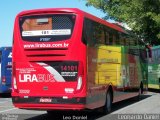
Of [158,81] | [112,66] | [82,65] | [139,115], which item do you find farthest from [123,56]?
[158,81]

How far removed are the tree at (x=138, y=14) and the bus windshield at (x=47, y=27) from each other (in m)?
17.4

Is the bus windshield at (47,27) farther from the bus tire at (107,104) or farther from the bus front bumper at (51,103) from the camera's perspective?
the bus tire at (107,104)

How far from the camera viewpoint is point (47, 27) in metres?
13.8

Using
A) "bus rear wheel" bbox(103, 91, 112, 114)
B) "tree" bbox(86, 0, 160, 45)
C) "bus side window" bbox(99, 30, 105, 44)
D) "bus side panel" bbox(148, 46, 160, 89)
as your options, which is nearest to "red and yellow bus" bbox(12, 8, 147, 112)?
"bus side window" bbox(99, 30, 105, 44)

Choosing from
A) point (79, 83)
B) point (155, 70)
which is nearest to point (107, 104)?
point (79, 83)

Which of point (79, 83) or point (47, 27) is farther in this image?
point (47, 27)

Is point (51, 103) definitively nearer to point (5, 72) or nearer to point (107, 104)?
point (107, 104)

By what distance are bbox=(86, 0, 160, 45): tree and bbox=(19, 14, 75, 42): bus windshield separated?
1738 centimetres

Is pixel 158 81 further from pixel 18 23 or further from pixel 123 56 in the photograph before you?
pixel 18 23

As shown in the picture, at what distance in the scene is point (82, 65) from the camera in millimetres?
13406

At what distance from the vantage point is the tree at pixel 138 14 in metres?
31.3

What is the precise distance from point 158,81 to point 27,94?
15.7 meters

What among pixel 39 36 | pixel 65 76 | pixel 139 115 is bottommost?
pixel 139 115

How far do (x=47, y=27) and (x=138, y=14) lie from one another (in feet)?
63.1
